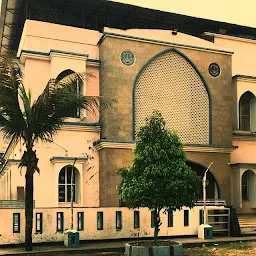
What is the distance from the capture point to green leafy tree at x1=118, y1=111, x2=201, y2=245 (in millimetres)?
17875

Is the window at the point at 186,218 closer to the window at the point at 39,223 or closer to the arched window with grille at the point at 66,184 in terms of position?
the arched window with grille at the point at 66,184

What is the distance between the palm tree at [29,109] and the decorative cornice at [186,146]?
24.7 ft

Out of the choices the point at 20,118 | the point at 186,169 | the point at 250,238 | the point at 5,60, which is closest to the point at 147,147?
the point at 186,169

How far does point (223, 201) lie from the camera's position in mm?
28391

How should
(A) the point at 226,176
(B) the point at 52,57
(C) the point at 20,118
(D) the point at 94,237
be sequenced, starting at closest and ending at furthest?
1. (C) the point at 20,118
2. (D) the point at 94,237
3. (B) the point at 52,57
4. (A) the point at 226,176

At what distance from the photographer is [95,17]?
32.5m

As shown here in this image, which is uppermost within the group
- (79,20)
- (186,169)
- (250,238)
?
(79,20)

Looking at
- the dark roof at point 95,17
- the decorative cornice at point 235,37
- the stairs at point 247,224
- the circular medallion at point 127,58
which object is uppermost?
the dark roof at point 95,17

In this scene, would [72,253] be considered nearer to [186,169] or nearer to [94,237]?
[94,237]

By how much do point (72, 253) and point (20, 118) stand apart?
578cm

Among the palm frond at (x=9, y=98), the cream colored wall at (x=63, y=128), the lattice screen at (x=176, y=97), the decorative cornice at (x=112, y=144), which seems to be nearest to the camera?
the palm frond at (x=9, y=98)

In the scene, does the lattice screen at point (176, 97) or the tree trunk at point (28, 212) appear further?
the lattice screen at point (176, 97)

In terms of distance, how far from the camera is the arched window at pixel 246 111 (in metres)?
33.9

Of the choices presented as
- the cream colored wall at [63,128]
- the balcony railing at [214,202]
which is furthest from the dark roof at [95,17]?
the balcony railing at [214,202]
